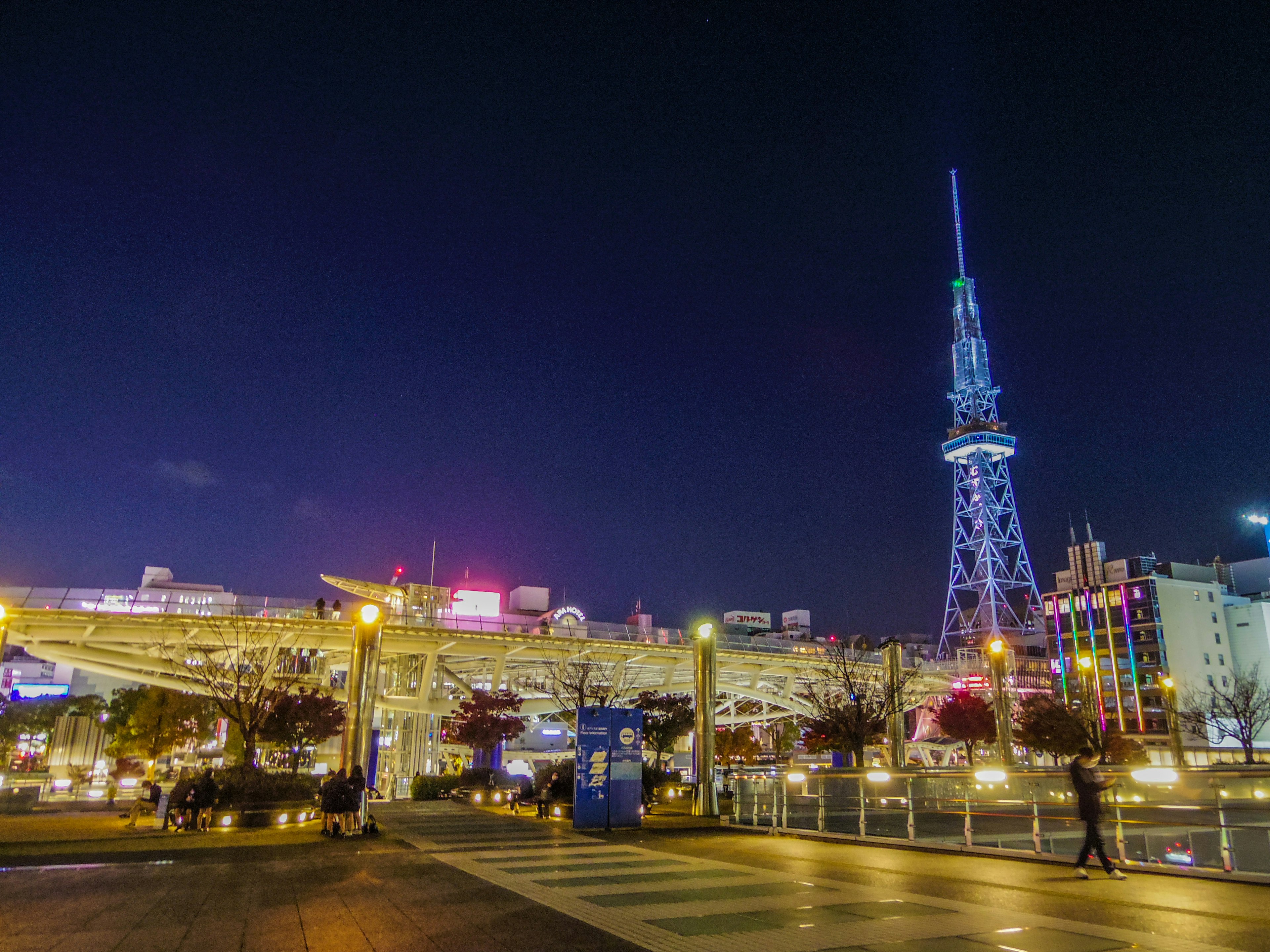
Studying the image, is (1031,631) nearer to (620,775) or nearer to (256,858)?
(620,775)

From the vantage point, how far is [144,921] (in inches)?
342

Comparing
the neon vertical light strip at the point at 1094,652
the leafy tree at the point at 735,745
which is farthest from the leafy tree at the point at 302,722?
the neon vertical light strip at the point at 1094,652

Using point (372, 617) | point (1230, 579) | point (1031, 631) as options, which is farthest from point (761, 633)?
point (372, 617)

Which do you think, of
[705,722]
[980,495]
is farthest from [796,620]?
[705,722]

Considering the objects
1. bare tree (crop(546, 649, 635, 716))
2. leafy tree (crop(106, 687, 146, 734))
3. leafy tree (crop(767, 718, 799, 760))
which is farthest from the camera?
leafy tree (crop(767, 718, 799, 760))

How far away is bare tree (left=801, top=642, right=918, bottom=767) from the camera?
117 ft

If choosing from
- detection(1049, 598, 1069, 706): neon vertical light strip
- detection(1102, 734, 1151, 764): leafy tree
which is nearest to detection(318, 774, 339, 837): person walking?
detection(1102, 734, 1151, 764): leafy tree

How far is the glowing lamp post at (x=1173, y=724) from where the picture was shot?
62.2 m

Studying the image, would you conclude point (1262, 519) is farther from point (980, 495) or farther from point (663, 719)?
point (663, 719)

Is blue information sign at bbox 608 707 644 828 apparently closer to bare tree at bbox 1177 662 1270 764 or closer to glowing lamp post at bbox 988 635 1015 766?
glowing lamp post at bbox 988 635 1015 766

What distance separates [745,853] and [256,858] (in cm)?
810

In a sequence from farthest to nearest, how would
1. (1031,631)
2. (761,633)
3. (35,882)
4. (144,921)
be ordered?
(761,633), (1031,631), (35,882), (144,921)

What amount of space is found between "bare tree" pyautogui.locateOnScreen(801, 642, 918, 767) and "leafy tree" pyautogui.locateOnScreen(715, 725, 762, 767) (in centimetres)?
940

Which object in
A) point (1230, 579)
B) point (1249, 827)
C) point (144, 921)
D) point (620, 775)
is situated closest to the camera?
point (144, 921)
